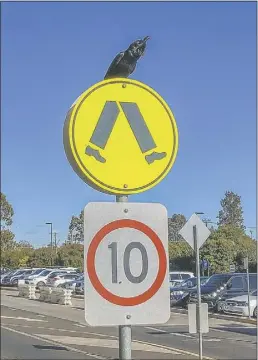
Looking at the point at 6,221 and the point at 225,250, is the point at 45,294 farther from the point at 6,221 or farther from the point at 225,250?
the point at 225,250

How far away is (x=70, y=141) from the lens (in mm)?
2961

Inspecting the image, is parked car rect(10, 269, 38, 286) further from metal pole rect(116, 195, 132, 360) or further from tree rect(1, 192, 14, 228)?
metal pole rect(116, 195, 132, 360)

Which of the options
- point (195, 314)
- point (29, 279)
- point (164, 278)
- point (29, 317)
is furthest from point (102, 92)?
point (29, 279)

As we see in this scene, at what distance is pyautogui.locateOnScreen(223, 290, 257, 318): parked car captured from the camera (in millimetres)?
23594

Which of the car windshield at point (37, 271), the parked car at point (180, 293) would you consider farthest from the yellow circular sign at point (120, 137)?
the car windshield at point (37, 271)

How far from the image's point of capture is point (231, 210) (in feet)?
343

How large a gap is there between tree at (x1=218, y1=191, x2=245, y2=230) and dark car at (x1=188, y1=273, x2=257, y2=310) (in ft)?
248

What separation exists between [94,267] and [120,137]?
0.69m

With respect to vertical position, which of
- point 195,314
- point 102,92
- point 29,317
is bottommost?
point 29,317

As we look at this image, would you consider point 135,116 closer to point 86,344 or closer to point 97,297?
point 97,297

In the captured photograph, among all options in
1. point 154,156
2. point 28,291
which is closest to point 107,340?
point 154,156

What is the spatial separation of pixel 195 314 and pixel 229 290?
15.9m

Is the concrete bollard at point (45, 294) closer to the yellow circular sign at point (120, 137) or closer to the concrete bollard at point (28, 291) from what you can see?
the concrete bollard at point (28, 291)

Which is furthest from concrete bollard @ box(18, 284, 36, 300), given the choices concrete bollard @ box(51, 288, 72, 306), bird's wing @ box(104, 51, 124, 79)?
bird's wing @ box(104, 51, 124, 79)
